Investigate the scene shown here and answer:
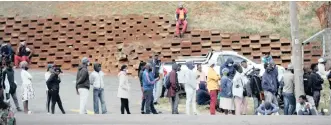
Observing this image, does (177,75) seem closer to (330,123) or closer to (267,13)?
(330,123)

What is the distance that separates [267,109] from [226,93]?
1.33 meters

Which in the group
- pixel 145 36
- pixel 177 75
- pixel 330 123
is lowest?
pixel 330 123

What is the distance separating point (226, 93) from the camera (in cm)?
1816

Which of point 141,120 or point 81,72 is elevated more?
point 81,72

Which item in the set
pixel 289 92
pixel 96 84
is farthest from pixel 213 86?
pixel 96 84

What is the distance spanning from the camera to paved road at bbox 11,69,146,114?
66.2 ft

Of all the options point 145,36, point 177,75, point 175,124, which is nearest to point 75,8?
point 145,36

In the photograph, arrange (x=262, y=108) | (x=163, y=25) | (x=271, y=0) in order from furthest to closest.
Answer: (x=271, y=0), (x=163, y=25), (x=262, y=108)

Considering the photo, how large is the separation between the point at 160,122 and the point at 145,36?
606 inches

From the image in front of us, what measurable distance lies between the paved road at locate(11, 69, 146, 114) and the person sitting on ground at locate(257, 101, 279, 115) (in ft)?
13.4

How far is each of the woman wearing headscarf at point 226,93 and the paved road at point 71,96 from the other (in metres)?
2.87

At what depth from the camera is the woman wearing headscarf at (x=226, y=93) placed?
59.1ft

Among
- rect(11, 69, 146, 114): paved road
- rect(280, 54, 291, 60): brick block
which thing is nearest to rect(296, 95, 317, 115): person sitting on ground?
rect(11, 69, 146, 114): paved road

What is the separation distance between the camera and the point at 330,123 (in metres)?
16.1
